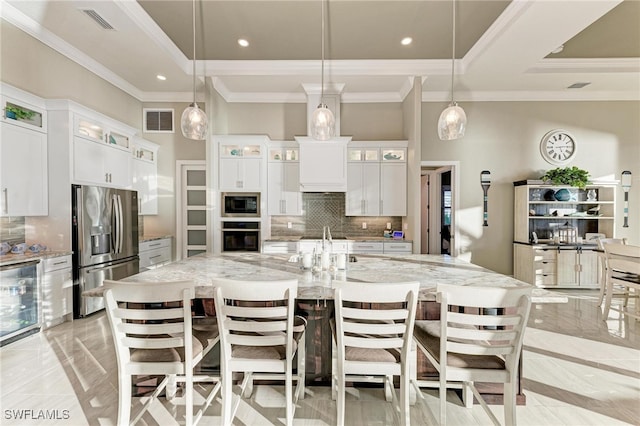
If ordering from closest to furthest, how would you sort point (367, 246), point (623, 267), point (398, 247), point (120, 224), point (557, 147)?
point (623, 267) → point (120, 224) → point (398, 247) → point (367, 246) → point (557, 147)

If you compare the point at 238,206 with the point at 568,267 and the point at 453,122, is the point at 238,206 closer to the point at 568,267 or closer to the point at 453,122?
the point at 453,122

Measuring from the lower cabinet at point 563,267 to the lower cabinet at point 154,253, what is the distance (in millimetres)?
5961

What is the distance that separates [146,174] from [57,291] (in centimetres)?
239

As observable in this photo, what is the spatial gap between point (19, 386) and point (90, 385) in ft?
1.71

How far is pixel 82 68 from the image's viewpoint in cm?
445

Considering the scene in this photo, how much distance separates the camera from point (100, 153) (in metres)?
4.26

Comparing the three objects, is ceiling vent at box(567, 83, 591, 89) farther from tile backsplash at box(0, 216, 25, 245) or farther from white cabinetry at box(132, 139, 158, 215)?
tile backsplash at box(0, 216, 25, 245)

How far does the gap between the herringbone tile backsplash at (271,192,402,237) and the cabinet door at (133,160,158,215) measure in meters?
2.07

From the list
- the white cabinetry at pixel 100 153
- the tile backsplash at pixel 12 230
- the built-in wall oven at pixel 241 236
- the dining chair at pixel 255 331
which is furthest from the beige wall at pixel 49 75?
the dining chair at pixel 255 331

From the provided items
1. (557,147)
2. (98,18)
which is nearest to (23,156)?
(98,18)

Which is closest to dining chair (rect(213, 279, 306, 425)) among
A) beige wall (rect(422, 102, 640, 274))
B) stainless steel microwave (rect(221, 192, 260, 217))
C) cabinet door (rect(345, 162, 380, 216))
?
stainless steel microwave (rect(221, 192, 260, 217))

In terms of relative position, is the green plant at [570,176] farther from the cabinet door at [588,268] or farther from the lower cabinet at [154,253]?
the lower cabinet at [154,253]

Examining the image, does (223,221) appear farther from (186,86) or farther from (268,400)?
(268,400)

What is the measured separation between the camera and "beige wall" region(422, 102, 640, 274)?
225 inches
